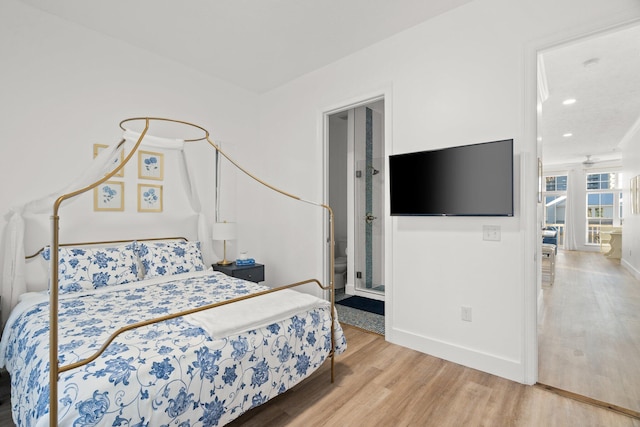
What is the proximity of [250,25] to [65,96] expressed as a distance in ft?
6.12

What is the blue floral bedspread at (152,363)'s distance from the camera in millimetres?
1310

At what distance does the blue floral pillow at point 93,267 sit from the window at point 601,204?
12168 millimetres

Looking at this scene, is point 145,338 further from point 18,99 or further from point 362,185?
point 362,185

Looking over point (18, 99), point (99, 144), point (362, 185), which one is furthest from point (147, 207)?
point (362, 185)

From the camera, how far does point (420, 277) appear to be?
290cm

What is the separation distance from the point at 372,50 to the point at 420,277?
7.72 ft

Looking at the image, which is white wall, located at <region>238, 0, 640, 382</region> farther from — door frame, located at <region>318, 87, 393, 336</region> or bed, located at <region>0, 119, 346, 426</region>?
bed, located at <region>0, 119, 346, 426</region>

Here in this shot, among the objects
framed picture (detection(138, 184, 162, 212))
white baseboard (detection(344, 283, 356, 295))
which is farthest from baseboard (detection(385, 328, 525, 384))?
framed picture (detection(138, 184, 162, 212))

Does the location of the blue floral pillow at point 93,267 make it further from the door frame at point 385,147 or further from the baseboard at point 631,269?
the baseboard at point 631,269

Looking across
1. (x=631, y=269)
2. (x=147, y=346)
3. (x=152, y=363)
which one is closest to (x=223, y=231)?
(x=147, y=346)

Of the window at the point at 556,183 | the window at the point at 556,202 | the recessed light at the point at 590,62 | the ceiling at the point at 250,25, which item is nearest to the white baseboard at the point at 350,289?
the ceiling at the point at 250,25

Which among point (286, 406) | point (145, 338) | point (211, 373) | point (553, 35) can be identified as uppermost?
point (553, 35)

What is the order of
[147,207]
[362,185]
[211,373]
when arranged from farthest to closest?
[362,185] < [147,207] < [211,373]

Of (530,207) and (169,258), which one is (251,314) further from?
(530,207)
